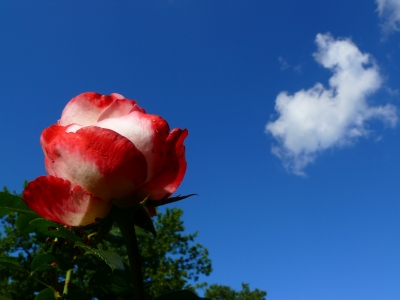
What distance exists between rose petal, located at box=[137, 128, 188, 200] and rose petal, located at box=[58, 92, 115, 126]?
14cm

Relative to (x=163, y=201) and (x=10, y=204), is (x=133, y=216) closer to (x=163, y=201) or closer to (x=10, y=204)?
(x=163, y=201)

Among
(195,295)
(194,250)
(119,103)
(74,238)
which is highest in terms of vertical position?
(194,250)

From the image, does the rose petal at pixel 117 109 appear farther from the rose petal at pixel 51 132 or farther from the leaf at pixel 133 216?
the leaf at pixel 133 216

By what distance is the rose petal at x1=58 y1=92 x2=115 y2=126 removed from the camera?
65 centimetres

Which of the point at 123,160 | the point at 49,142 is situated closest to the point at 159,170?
the point at 123,160

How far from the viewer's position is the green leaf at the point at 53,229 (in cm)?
67

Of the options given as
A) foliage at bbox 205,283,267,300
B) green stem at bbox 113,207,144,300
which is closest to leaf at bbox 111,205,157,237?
green stem at bbox 113,207,144,300

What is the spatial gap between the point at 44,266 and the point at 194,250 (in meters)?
15.9

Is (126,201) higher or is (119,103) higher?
(119,103)

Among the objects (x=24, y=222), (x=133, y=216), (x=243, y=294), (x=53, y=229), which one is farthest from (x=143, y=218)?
(x=243, y=294)

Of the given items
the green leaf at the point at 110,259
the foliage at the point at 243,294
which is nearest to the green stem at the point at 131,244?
the green leaf at the point at 110,259

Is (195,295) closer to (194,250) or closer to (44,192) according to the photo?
(44,192)

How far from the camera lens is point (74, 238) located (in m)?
0.68

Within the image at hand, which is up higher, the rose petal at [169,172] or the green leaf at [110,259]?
the rose petal at [169,172]
